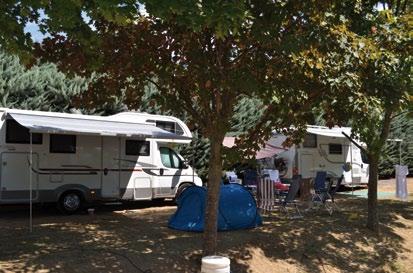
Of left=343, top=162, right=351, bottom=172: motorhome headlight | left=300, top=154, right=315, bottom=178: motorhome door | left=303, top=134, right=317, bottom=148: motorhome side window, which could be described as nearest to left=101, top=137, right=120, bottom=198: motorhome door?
left=300, top=154, right=315, bottom=178: motorhome door

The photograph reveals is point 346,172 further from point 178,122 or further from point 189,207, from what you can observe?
point 189,207

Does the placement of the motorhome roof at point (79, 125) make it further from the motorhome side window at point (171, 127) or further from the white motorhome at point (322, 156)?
the white motorhome at point (322, 156)

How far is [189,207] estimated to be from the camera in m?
11.2

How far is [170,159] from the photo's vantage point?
16.5 metres

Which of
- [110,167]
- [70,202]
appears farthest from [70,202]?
[110,167]

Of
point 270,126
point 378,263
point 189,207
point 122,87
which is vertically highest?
point 122,87

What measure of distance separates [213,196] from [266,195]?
16.4 ft

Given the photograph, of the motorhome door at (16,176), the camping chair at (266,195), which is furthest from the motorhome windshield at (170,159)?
the motorhome door at (16,176)

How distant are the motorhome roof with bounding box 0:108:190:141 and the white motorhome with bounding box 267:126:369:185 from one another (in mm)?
6422

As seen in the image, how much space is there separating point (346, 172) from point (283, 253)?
42.9 feet

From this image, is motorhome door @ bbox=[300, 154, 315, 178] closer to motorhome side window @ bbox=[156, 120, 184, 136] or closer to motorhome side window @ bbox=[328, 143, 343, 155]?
motorhome side window @ bbox=[328, 143, 343, 155]

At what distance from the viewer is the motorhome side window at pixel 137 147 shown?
49.9 feet

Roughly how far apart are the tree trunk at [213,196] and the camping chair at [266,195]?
4.84m

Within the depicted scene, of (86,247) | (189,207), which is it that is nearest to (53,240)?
(86,247)
